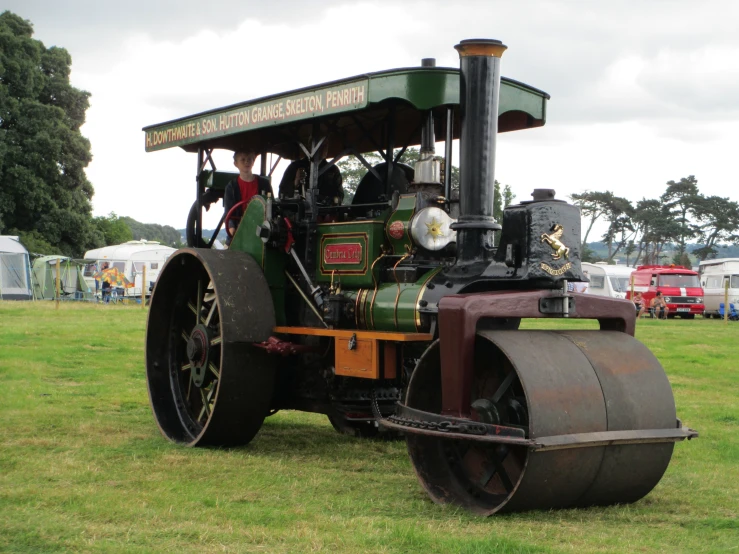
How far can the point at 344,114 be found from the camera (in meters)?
5.70

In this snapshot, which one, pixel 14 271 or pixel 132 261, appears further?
pixel 132 261

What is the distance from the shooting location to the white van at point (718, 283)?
104 ft

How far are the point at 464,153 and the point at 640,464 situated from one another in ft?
5.44

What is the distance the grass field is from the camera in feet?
12.3

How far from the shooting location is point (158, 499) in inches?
179

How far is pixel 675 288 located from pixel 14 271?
19455 millimetres

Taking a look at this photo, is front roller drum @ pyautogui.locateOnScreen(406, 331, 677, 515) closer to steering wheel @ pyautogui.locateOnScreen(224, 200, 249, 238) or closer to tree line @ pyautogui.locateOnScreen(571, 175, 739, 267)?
steering wheel @ pyautogui.locateOnScreen(224, 200, 249, 238)

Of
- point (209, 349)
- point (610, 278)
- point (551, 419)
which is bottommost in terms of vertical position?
point (551, 419)

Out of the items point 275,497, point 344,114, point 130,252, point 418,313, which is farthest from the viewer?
point 130,252

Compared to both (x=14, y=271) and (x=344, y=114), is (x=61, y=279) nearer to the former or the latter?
(x=14, y=271)

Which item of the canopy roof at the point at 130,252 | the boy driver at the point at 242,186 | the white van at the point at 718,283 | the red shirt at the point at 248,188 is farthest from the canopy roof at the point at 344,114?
the white van at the point at 718,283

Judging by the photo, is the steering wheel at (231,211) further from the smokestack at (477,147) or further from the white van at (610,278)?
the white van at (610,278)

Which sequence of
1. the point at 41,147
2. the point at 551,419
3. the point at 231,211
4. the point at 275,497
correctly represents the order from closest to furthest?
the point at 551,419
the point at 275,497
the point at 231,211
the point at 41,147

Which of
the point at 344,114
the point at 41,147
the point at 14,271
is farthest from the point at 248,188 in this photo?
the point at 41,147
